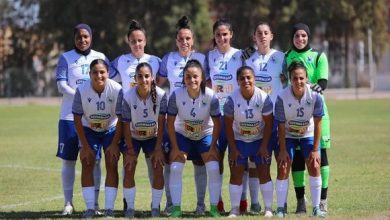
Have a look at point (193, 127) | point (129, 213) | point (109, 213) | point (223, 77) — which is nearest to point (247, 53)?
point (223, 77)

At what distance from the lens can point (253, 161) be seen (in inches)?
387

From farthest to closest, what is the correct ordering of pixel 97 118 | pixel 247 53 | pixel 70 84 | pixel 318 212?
1. pixel 70 84
2. pixel 247 53
3. pixel 97 118
4. pixel 318 212

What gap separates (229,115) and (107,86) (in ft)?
4.74

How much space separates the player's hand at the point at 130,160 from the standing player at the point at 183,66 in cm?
63

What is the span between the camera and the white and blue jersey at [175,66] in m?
10.3

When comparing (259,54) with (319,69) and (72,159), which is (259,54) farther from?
(72,159)

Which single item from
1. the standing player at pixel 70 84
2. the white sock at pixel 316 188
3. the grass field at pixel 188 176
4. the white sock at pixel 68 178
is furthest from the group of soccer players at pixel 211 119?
the grass field at pixel 188 176

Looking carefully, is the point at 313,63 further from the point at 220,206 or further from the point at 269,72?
the point at 220,206

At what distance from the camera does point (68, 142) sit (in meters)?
10.5

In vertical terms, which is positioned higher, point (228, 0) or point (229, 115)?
point (228, 0)

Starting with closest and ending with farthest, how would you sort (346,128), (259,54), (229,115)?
(229,115), (259,54), (346,128)

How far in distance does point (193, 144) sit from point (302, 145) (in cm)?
125

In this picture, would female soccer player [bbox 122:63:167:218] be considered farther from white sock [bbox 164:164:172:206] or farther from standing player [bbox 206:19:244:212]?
standing player [bbox 206:19:244:212]

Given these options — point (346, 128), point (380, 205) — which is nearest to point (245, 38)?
point (346, 128)
